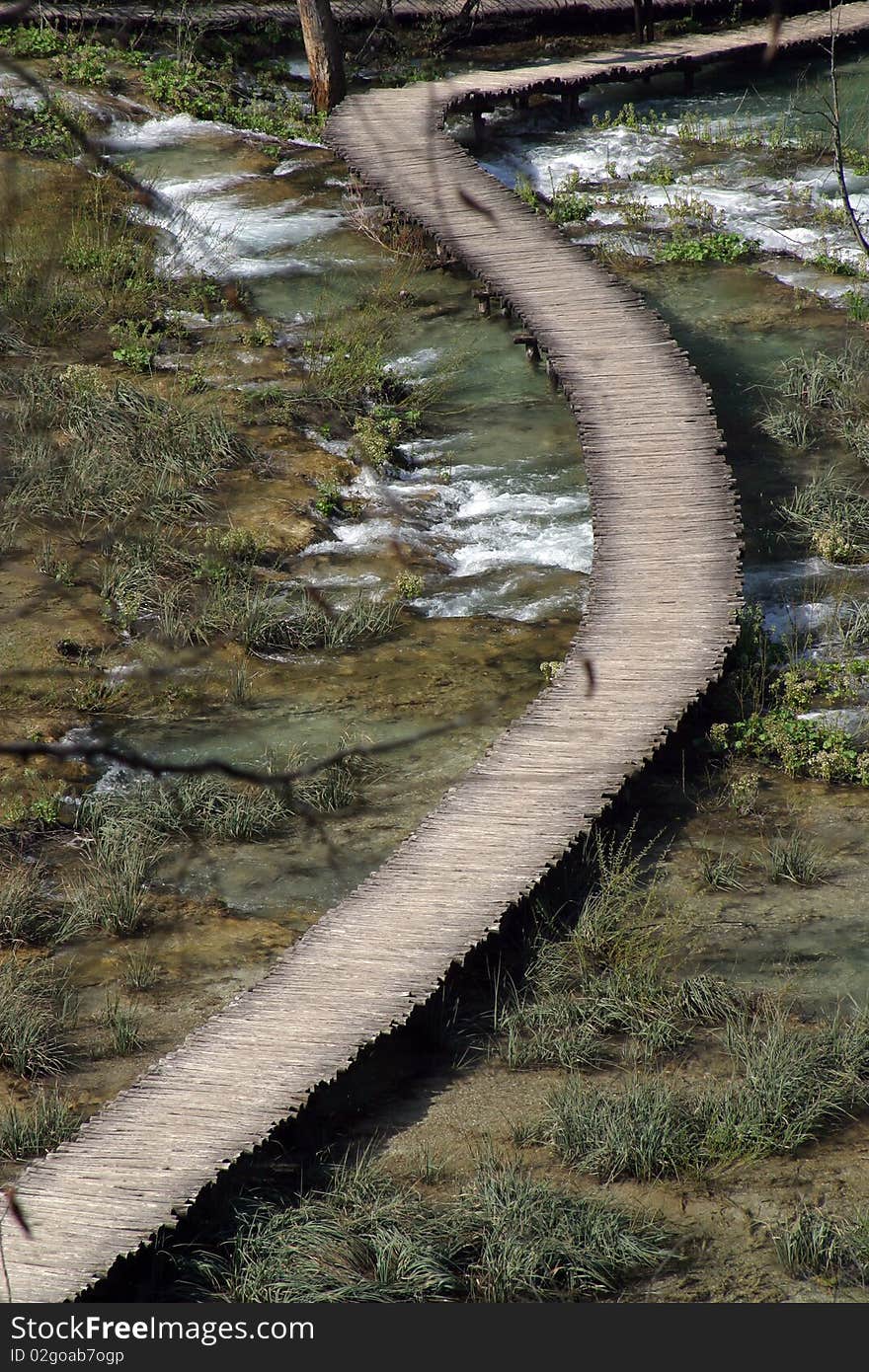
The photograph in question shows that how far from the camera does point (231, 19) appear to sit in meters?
20.4

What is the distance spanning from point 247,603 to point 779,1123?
17.8 ft

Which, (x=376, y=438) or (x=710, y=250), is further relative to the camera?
(x=710, y=250)

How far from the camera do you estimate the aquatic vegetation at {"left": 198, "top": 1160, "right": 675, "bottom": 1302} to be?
17.6ft

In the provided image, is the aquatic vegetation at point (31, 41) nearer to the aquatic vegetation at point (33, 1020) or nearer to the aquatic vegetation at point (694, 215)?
the aquatic vegetation at point (694, 215)

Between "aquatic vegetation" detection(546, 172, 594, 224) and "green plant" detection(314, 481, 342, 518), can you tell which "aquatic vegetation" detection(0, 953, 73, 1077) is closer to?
"green plant" detection(314, 481, 342, 518)

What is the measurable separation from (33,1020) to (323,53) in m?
15.0

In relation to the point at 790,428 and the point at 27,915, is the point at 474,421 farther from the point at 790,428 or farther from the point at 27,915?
the point at 27,915

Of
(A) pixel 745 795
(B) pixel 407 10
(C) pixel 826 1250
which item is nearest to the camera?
(C) pixel 826 1250

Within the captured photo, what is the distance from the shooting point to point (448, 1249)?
18.0 ft

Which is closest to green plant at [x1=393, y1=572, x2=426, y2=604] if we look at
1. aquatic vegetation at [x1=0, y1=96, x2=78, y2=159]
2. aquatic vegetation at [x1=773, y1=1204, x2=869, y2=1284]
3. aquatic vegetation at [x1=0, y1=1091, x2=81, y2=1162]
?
aquatic vegetation at [x1=0, y1=1091, x2=81, y2=1162]

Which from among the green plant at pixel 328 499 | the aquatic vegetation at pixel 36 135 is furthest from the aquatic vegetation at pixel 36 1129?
the aquatic vegetation at pixel 36 135

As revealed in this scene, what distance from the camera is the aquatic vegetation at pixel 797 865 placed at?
780cm

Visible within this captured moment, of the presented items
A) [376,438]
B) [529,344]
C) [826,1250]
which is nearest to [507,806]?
[826,1250]

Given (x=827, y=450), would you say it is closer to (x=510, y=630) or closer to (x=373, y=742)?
(x=510, y=630)
